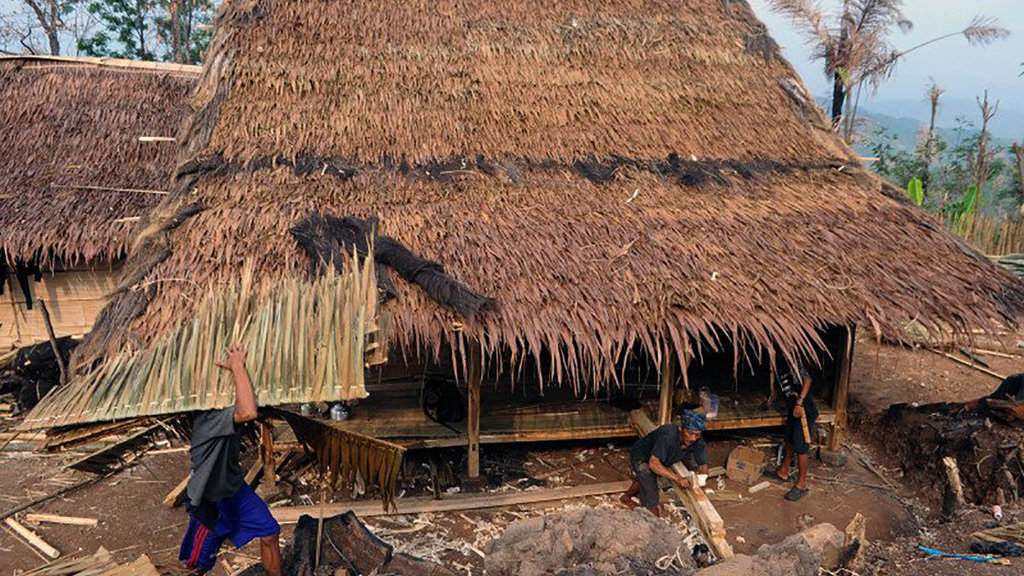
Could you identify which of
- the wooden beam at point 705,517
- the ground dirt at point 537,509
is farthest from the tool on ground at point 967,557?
the wooden beam at point 705,517

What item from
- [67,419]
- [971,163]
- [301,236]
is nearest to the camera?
[67,419]

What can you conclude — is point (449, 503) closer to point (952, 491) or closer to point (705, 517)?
point (705, 517)

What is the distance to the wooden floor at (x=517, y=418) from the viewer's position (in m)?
6.41

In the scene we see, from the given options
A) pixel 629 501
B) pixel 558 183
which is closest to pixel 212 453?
pixel 629 501

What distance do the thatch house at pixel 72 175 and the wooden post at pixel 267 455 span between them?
158 inches

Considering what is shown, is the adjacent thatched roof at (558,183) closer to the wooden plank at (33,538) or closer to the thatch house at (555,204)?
the thatch house at (555,204)

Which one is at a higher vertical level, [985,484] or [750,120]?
[750,120]

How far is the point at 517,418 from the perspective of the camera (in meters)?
6.74

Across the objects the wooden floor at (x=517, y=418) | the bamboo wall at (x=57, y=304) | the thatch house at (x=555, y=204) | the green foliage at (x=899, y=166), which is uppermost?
the green foliage at (x=899, y=166)

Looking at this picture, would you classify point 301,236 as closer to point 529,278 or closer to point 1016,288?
point 529,278

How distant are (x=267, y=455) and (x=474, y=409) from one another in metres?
2.04

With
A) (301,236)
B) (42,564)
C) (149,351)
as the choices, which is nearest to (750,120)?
(301,236)

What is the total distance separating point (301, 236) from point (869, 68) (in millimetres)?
16686

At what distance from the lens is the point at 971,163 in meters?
19.8
